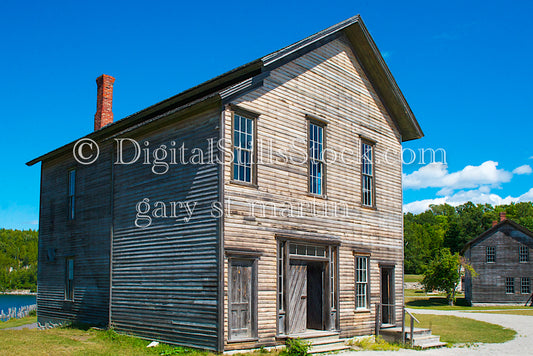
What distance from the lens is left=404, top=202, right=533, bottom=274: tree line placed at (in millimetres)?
93625

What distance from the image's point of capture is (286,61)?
50.0 feet

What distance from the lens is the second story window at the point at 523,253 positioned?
1713 inches

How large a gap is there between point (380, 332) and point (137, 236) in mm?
8876

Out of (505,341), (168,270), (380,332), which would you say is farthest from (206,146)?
(505,341)

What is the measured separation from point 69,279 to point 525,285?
1536 inches

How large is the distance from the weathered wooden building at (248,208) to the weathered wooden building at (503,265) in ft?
95.1

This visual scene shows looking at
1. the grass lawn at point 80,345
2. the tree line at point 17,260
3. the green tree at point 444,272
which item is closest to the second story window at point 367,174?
the grass lawn at point 80,345

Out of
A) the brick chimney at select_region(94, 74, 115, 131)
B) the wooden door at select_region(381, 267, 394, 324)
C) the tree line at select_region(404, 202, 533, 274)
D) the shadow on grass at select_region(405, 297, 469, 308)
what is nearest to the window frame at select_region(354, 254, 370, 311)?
the wooden door at select_region(381, 267, 394, 324)

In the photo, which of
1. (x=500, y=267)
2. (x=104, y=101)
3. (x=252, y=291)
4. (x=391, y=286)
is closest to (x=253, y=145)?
(x=252, y=291)

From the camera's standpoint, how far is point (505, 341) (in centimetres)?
1864

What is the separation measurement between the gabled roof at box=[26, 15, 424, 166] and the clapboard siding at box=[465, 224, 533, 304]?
28689 mm

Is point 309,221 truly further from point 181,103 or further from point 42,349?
point 42,349

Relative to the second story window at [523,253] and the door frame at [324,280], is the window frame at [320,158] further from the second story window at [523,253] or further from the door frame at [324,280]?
the second story window at [523,253]

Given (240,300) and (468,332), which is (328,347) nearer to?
(240,300)
